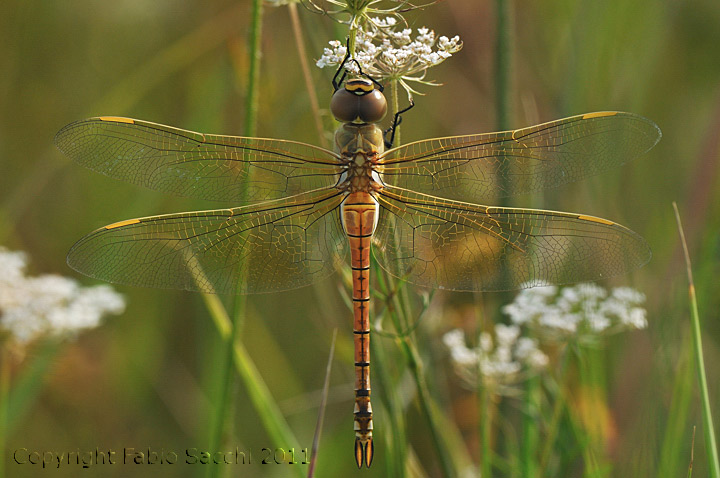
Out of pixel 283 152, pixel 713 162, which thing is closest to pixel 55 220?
pixel 283 152

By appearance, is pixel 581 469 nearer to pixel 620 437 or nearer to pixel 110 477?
pixel 620 437

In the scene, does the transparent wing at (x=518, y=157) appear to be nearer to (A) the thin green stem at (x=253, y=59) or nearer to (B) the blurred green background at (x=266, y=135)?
(A) the thin green stem at (x=253, y=59)

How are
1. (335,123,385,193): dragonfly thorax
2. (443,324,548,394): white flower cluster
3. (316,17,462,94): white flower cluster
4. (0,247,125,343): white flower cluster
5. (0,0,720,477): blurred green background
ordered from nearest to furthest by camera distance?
1. (316,17,462,94): white flower cluster
2. (335,123,385,193): dragonfly thorax
3. (443,324,548,394): white flower cluster
4. (0,247,125,343): white flower cluster
5. (0,0,720,477): blurred green background

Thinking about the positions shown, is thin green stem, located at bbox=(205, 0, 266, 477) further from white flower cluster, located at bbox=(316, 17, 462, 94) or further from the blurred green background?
the blurred green background

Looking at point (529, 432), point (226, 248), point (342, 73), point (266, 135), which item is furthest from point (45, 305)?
Result: point (529, 432)

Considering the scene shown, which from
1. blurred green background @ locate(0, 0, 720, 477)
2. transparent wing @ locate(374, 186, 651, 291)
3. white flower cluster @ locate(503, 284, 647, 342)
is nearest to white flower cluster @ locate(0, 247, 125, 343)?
blurred green background @ locate(0, 0, 720, 477)

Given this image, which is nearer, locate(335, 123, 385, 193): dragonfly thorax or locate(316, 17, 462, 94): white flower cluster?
locate(316, 17, 462, 94): white flower cluster
